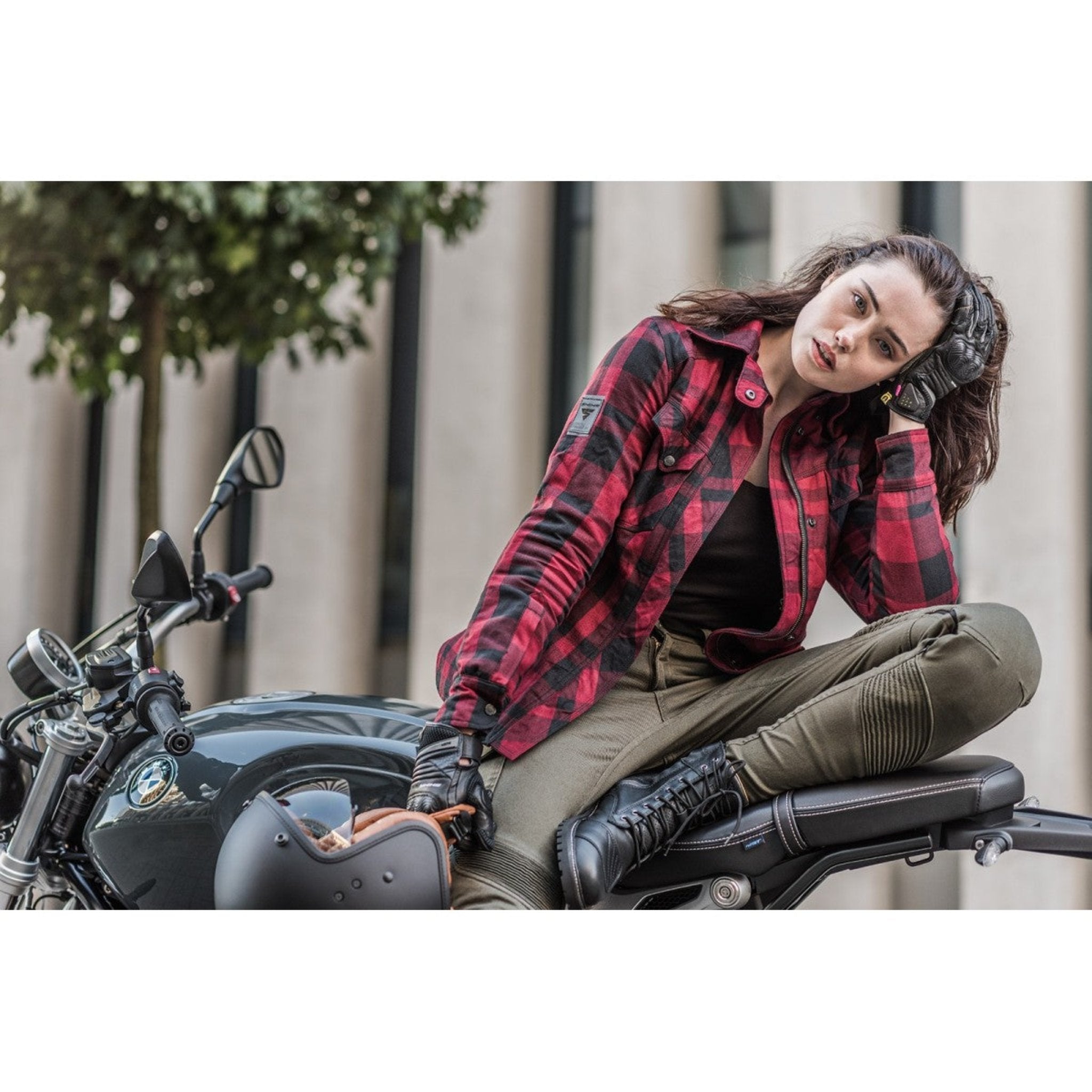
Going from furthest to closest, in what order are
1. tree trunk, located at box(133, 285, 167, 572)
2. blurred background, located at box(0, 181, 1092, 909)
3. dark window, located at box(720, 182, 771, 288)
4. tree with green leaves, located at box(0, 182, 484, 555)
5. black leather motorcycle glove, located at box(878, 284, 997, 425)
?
1. dark window, located at box(720, 182, 771, 288)
2. blurred background, located at box(0, 181, 1092, 909)
3. tree trunk, located at box(133, 285, 167, 572)
4. tree with green leaves, located at box(0, 182, 484, 555)
5. black leather motorcycle glove, located at box(878, 284, 997, 425)

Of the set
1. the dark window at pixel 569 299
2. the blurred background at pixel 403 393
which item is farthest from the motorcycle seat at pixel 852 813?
the dark window at pixel 569 299

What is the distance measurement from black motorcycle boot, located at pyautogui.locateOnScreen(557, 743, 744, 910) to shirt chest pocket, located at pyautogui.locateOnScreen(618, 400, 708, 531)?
0.37 meters

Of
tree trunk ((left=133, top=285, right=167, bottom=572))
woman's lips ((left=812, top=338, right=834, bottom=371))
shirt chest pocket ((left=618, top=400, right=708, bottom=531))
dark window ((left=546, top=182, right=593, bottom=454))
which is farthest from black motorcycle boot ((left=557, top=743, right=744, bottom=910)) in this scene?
dark window ((left=546, top=182, right=593, bottom=454))

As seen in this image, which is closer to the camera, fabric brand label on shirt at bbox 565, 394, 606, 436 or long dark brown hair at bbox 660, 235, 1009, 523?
fabric brand label on shirt at bbox 565, 394, 606, 436

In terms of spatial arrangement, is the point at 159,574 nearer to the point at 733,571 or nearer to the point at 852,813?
the point at 733,571

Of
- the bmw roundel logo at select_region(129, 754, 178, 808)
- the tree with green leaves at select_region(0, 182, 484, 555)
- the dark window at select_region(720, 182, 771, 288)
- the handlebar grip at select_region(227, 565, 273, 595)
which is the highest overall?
the dark window at select_region(720, 182, 771, 288)

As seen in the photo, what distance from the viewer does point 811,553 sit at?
207cm

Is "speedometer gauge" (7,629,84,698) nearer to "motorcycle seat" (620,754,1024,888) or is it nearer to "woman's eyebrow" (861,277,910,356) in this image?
"motorcycle seat" (620,754,1024,888)

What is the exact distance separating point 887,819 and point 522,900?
1.76 ft

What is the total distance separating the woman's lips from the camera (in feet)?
6.56

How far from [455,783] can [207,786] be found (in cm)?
51

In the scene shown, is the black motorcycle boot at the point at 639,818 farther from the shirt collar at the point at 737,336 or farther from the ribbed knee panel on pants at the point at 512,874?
the shirt collar at the point at 737,336

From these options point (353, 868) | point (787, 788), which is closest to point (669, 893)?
point (787, 788)

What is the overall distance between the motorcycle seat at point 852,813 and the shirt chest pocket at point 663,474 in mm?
476
